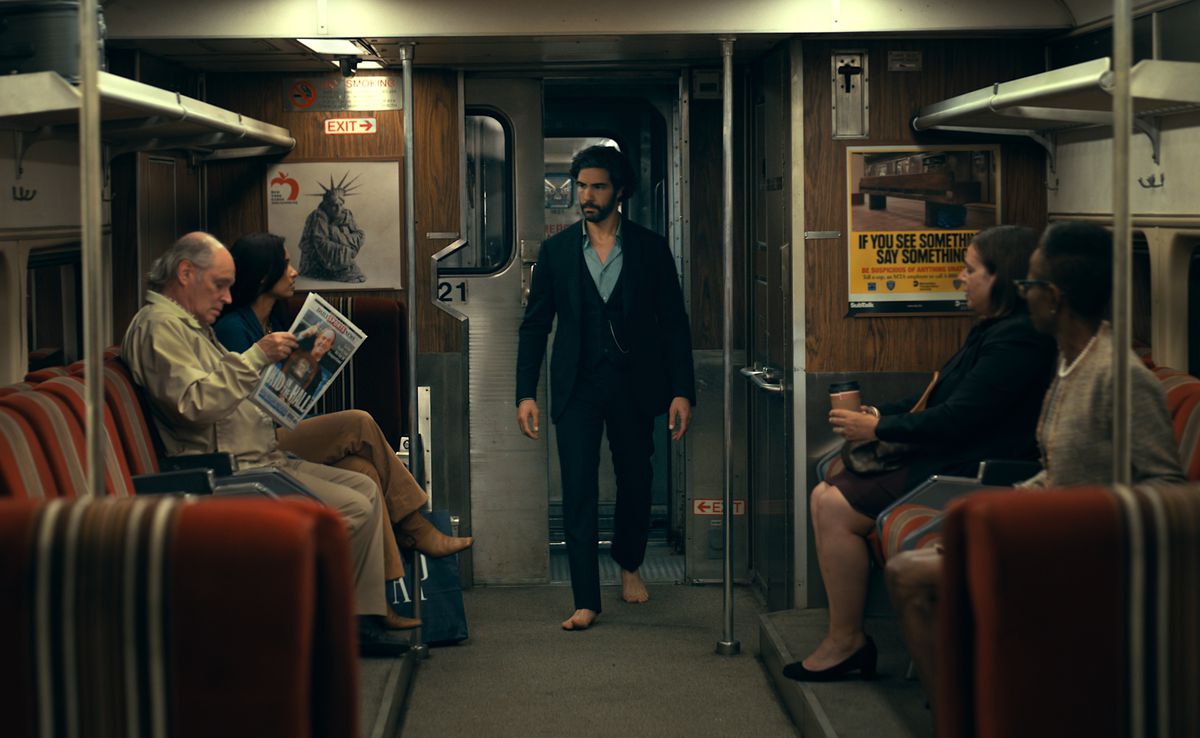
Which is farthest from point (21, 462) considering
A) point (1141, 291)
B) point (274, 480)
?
point (1141, 291)

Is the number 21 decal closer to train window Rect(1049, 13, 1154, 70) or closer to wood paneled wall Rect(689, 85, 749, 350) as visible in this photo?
wood paneled wall Rect(689, 85, 749, 350)

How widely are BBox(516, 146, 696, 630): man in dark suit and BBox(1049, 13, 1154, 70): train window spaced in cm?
171

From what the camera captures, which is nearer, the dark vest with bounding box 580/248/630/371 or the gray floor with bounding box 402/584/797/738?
the gray floor with bounding box 402/584/797/738

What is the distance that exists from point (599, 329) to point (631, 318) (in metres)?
0.14

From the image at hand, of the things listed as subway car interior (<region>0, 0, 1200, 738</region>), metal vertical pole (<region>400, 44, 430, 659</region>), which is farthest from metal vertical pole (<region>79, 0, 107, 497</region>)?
metal vertical pole (<region>400, 44, 430, 659</region>)

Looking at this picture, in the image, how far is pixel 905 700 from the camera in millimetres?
4387

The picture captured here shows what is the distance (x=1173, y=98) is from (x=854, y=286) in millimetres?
1783

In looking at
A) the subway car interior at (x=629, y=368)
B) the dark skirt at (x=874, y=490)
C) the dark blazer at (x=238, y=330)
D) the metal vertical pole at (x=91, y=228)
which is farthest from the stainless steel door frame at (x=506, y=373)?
the metal vertical pole at (x=91, y=228)

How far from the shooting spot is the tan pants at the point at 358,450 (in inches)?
207

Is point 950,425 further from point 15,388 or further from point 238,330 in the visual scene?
point 15,388

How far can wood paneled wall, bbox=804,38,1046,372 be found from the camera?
5457 millimetres

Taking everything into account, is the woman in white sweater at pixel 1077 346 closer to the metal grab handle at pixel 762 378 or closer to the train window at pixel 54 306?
the metal grab handle at pixel 762 378

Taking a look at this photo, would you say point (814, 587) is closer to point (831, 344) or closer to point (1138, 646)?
point (831, 344)

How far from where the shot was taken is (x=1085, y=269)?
3.56 m
